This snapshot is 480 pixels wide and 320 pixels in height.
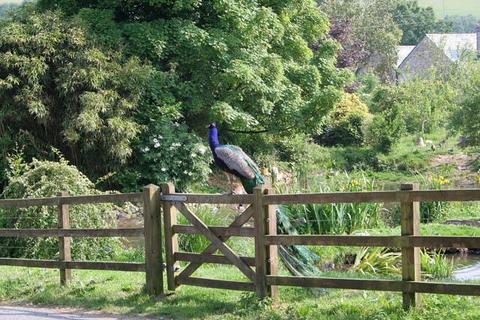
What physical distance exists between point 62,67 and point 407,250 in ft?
46.4

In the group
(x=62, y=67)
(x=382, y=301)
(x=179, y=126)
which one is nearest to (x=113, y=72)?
(x=62, y=67)

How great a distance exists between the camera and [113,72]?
1992cm

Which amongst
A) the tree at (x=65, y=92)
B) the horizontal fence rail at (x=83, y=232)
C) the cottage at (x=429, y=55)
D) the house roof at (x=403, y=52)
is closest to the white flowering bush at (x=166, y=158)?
the tree at (x=65, y=92)

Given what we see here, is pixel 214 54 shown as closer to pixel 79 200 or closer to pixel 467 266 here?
pixel 467 266

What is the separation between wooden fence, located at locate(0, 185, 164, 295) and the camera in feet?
30.4

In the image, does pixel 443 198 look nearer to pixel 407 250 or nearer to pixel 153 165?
pixel 407 250

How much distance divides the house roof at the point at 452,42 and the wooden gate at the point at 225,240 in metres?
52.5

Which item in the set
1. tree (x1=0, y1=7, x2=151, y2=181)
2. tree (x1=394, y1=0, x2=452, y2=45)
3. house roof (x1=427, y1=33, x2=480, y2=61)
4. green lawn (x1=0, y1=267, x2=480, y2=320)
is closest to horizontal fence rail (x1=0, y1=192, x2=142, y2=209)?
green lawn (x1=0, y1=267, x2=480, y2=320)

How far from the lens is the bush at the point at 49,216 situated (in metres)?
12.7

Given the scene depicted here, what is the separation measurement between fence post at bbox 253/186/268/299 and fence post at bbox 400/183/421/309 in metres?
1.57

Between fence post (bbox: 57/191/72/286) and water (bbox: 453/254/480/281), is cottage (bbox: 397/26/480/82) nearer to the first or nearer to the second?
water (bbox: 453/254/480/281)

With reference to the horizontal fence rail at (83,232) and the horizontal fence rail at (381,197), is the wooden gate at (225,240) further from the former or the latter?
the horizontal fence rail at (83,232)

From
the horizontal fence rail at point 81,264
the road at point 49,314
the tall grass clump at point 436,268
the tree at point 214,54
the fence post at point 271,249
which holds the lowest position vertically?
the road at point 49,314

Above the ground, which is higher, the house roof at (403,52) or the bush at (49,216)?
the house roof at (403,52)
